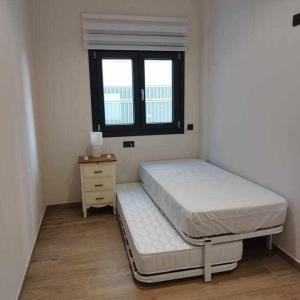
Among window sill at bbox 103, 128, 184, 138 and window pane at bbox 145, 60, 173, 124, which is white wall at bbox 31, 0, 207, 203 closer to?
window sill at bbox 103, 128, 184, 138

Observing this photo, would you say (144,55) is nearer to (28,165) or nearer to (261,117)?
(261,117)

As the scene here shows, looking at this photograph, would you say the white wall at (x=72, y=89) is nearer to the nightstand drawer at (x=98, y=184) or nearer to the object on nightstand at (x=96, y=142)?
the object on nightstand at (x=96, y=142)

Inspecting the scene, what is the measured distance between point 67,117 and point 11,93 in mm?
1469

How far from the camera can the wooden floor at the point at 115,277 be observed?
2.09m

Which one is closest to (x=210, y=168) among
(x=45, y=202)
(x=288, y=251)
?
(x=288, y=251)

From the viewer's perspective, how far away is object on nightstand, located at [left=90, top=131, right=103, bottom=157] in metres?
3.61

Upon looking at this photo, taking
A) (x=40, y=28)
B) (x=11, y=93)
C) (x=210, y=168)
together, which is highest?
(x=40, y=28)

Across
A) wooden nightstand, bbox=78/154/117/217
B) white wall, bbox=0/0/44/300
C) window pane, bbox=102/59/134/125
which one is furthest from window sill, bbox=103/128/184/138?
white wall, bbox=0/0/44/300

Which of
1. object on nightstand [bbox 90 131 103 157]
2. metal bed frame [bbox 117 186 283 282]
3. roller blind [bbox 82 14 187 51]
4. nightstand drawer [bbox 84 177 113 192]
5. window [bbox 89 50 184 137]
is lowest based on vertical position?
metal bed frame [bbox 117 186 283 282]

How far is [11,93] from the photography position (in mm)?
2268

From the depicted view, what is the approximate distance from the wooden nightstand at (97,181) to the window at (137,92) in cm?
55

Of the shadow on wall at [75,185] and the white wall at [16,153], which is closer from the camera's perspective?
the white wall at [16,153]

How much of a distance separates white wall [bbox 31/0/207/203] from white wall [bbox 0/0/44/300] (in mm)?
411

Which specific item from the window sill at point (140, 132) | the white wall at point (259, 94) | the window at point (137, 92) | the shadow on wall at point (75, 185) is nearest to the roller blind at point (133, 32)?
the window at point (137, 92)
